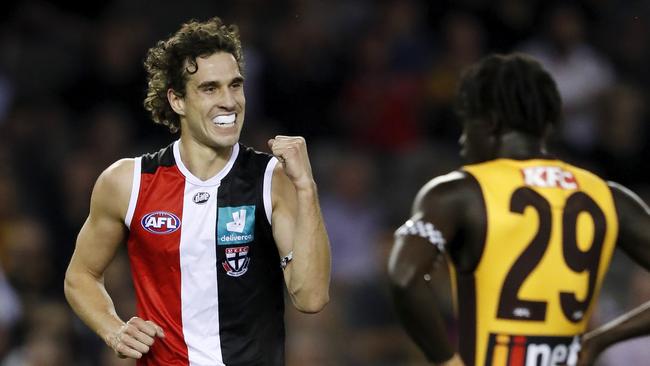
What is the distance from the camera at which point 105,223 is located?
5543 millimetres

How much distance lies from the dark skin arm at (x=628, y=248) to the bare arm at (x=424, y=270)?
65cm

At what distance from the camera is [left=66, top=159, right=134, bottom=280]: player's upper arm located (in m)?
5.51

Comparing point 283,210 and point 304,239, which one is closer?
point 304,239

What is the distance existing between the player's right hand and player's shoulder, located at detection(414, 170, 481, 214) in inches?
46.8

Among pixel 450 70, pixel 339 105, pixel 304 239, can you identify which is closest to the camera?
pixel 304 239

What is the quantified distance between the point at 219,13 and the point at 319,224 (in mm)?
7560

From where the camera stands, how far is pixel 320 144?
11594 mm

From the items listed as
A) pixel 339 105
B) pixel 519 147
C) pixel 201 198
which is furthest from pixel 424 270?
pixel 339 105

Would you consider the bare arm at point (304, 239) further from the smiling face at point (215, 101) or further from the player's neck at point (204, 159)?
the player's neck at point (204, 159)

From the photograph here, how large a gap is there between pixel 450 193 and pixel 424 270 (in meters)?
0.33

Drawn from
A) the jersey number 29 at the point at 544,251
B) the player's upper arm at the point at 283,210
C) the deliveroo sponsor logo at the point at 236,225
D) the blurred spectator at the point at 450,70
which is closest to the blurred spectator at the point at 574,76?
the blurred spectator at the point at 450,70

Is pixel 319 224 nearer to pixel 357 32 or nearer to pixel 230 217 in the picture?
pixel 230 217

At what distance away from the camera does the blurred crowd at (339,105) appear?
401 inches

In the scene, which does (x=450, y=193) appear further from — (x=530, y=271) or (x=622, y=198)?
(x=622, y=198)
